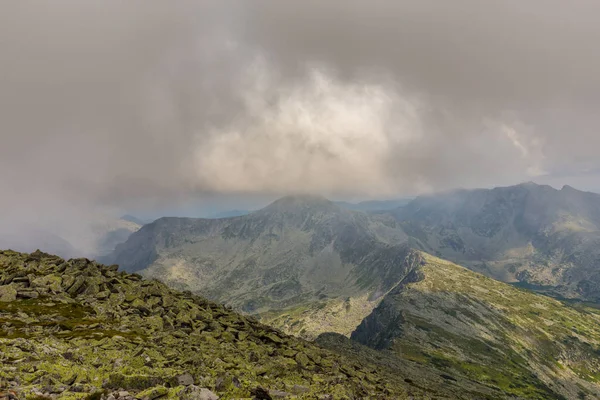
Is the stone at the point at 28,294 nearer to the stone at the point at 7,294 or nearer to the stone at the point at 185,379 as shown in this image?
the stone at the point at 7,294

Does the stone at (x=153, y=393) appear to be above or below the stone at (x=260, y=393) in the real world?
above

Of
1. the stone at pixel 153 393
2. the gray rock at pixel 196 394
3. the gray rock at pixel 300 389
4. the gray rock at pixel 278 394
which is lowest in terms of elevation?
the gray rock at pixel 300 389

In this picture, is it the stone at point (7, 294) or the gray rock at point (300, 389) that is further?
the stone at point (7, 294)

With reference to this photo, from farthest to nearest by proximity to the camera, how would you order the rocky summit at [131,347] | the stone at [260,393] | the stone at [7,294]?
the stone at [7,294], the stone at [260,393], the rocky summit at [131,347]

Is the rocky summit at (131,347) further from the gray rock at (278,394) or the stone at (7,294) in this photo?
the gray rock at (278,394)

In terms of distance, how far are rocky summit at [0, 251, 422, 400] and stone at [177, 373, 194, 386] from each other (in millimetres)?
106

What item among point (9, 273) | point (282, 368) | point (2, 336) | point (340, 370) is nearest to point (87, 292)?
point (9, 273)

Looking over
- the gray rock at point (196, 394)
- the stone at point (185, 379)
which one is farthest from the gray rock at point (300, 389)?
the stone at point (185, 379)

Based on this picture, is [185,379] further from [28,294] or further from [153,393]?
[28,294]

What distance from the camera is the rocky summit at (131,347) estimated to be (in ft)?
107

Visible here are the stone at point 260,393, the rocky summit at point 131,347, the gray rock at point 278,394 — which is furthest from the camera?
the gray rock at point 278,394

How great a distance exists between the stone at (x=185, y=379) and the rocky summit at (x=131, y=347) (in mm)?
106

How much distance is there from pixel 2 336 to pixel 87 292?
23.3 meters

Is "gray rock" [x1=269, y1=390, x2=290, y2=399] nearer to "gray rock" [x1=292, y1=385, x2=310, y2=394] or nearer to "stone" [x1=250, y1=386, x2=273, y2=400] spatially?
"stone" [x1=250, y1=386, x2=273, y2=400]
